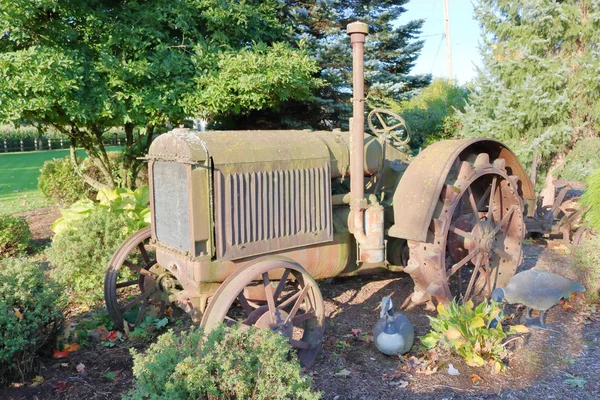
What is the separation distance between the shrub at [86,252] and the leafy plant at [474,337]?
3.29 m

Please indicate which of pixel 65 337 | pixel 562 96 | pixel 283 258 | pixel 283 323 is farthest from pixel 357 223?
pixel 562 96

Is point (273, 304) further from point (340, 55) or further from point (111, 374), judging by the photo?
point (340, 55)

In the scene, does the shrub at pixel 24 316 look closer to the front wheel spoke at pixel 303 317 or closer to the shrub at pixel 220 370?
the shrub at pixel 220 370

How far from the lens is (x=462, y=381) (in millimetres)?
3117

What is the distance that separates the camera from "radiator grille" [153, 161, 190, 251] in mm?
3230

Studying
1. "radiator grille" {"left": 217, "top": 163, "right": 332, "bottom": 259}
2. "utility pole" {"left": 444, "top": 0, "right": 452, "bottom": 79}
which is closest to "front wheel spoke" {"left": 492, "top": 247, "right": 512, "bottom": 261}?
"radiator grille" {"left": 217, "top": 163, "right": 332, "bottom": 259}

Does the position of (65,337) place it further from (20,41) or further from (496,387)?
(20,41)

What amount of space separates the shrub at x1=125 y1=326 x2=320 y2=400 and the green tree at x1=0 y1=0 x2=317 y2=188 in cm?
416

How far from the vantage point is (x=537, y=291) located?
12.8 feet

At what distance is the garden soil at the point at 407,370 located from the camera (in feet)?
9.88

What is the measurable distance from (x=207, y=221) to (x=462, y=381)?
1927 millimetres

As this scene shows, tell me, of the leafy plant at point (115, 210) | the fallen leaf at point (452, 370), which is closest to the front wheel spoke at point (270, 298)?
the fallen leaf at point (452, 370)

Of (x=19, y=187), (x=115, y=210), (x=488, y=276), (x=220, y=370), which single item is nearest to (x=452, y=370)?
(x=488, y=276)

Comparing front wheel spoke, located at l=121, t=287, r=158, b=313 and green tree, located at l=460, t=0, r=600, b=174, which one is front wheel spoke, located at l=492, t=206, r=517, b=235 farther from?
green tree, located at l=460, t=0, r=600, b=174
